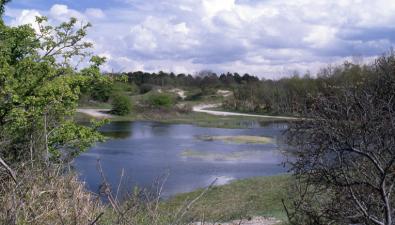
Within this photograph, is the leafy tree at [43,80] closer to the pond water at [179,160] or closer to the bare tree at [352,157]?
the pond water at [179,160]

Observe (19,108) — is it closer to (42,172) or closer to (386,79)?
(42,172)

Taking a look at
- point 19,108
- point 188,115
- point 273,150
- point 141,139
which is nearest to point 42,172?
point 19,108

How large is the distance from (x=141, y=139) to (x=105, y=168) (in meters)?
17.5

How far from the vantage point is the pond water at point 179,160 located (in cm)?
2566

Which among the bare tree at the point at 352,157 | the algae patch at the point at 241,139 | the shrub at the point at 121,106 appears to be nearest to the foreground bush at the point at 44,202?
the bare tree at the point at 352,157

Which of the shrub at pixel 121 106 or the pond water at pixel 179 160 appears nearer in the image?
the pond water at pixel 179 160

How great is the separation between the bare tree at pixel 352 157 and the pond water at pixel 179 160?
11819mm

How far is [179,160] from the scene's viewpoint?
32.8m

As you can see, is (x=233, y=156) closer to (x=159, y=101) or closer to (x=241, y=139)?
(x=241, y=139)

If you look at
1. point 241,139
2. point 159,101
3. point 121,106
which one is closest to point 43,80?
point 241,139

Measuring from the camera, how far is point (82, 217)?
18.9 ft

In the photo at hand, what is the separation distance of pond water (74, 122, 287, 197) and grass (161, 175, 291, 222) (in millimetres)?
1729

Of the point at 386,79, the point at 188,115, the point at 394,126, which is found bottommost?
the point at 188,115

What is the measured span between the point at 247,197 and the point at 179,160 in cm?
1229
